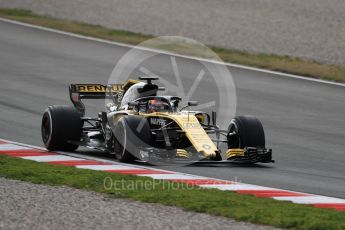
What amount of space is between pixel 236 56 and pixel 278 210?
16.9 metres

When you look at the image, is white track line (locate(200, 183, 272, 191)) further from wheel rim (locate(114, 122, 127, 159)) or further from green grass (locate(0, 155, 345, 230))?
wheel rim (locate(114, 122, 127, 159))

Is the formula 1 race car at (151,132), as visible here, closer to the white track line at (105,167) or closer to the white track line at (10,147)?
the white track line at (105,167)

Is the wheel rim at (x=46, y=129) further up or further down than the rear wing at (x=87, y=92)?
further down

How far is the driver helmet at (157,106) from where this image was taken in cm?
1556

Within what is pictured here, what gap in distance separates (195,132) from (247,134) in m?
0.90

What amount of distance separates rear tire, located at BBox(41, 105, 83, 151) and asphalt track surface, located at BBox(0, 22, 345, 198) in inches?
22.7

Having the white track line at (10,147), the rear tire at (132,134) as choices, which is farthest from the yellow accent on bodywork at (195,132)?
the white track line at (10,147)

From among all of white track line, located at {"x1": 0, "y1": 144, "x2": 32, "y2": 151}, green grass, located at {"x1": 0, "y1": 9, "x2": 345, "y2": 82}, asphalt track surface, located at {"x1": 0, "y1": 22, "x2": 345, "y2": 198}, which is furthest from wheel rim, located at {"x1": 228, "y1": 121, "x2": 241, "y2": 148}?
green grass, located at {"x1": 0, "y1": 9, "x2": 345, "y2": 82}

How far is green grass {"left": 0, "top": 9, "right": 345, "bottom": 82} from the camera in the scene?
26.2 metres

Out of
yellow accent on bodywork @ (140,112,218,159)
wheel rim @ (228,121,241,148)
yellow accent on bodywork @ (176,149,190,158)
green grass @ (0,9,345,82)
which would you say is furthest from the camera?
green grass @ (0,9,345,82)

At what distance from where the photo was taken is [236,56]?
28.0 m

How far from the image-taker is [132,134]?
48.4 ft

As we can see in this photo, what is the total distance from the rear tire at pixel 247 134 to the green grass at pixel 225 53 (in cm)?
1030

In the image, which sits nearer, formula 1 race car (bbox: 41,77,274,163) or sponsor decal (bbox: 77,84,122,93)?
formula 1 race car (bbox: 41,77,274,163)
